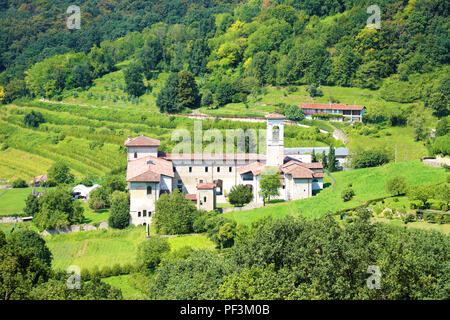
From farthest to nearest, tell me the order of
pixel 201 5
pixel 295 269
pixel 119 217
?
pixel 201 5 < pixel 119 217 < pixel 295 269

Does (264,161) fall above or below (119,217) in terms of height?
above

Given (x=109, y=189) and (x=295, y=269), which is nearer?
(x=295, y=269)

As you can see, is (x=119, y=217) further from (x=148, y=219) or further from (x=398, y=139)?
(x=398, y=139)

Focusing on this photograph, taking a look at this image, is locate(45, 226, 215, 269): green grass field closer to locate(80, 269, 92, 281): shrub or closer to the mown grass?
locate(80, 269, 92, 281): shrub

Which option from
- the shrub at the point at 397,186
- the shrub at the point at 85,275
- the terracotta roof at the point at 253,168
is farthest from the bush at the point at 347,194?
the shrub at the point at 85,275

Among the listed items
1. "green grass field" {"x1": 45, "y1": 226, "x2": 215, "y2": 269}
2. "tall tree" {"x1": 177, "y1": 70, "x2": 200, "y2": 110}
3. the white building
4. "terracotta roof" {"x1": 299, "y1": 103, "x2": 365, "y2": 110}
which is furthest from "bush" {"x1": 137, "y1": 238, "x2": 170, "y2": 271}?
"tall tree" {"x1": 177, "y1": 70, "x2": 200, "y2": 110}
